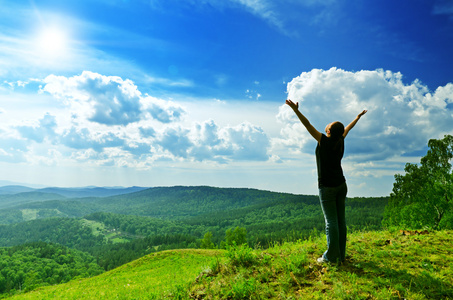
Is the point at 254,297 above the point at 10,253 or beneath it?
above

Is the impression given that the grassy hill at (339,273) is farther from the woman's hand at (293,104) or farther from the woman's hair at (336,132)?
the woman's hand at (293,104)

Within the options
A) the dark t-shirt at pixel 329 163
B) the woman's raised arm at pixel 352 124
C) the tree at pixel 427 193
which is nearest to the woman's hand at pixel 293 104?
the dark t-shirt at pixel 329 163

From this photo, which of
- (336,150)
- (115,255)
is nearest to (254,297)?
(336,150)

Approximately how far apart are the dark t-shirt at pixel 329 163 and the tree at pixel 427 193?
30.2 metres

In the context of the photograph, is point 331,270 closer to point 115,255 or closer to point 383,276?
point 383,276

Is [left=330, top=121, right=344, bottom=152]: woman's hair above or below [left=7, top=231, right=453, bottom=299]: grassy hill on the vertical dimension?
above

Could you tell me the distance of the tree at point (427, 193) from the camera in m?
30.1

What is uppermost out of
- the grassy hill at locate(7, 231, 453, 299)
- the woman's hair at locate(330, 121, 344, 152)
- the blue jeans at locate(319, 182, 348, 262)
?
the woman's hair at locate(330, 121, 344, 152)

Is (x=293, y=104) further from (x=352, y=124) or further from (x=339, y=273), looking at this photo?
(x=339, y=273)

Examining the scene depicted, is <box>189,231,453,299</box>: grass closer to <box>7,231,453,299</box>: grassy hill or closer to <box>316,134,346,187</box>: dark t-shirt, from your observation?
<box>7,231,453,299</box>: grassy hill

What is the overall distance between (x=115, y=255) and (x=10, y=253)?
60503 mm

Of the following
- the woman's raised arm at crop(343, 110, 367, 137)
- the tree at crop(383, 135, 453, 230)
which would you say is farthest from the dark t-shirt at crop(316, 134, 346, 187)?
the tree at crop(383, 135, 453, 230)

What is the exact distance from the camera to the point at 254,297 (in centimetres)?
579

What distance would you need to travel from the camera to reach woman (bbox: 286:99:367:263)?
6305mm
